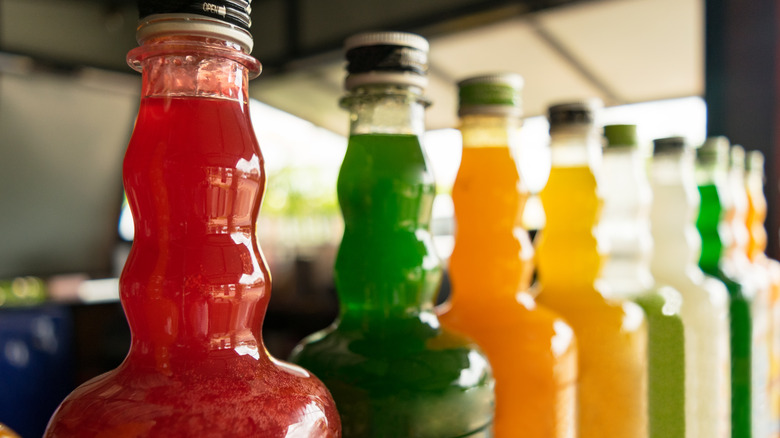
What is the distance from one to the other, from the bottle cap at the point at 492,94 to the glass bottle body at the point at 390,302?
0.05 meters

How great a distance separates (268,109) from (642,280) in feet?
11.3

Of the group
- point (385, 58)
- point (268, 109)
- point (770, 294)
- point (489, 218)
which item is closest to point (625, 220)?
point (489, 218)

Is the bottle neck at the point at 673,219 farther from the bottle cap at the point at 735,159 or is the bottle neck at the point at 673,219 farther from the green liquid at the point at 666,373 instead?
the bottle cap at the point at 735,159

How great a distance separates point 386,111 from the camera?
33cm

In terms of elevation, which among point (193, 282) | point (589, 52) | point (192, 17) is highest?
point (589, 52)

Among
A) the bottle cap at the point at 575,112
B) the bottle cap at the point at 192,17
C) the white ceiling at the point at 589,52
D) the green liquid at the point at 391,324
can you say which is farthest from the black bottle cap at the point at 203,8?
the white ceiling at the point at 589,52

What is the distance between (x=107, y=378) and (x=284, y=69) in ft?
10.1

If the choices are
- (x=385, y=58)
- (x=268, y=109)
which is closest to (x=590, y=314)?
(x=385, y=58)

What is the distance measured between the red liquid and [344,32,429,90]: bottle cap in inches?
3.3

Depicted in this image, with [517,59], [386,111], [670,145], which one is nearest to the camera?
[386,111]

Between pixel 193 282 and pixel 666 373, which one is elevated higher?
pixel 193 282

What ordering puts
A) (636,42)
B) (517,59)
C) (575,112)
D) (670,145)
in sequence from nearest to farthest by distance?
(575,112) < (670,145) < (636,42) < (517,59)

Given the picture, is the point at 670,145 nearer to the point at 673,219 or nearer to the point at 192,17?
the point at 673,219

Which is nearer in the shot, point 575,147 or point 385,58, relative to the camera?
point 385,58
